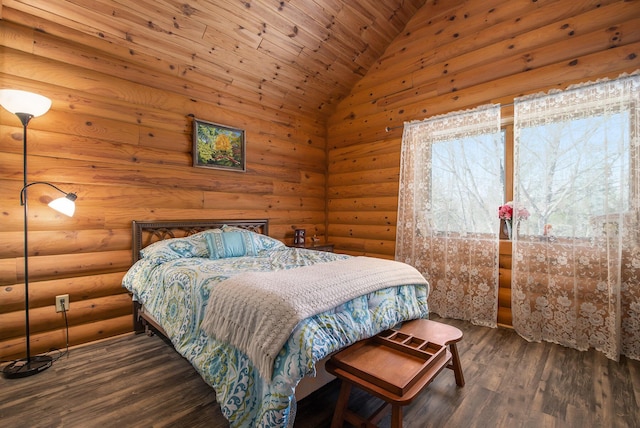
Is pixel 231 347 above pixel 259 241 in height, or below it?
below

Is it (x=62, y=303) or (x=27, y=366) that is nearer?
(x=27, y=366)

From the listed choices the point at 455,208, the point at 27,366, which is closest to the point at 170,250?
the point at 27,366

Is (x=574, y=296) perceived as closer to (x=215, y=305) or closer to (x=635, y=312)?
(x=635, y=312)

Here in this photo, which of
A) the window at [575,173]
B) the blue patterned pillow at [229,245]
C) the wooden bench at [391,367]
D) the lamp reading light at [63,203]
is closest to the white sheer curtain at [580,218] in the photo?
the window at [575,173]

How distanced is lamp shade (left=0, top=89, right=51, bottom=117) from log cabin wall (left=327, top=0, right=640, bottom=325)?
3.33m

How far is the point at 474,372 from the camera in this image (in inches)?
84.9

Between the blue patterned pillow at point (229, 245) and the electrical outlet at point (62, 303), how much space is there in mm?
1180

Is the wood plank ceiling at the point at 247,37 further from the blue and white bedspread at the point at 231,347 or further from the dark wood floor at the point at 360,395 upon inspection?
the dark wood floor at the point at 360,395

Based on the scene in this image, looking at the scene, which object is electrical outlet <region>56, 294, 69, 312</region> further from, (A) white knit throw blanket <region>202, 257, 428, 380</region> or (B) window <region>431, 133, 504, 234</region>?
(B) window <region>431, 133, 504, 234</region>

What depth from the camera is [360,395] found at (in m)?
1.91

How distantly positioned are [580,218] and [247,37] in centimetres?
352

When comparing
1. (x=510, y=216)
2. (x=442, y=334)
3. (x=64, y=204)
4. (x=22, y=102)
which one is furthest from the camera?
(x=510, y=216)

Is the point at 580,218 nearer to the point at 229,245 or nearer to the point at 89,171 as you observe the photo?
the point at 229,245

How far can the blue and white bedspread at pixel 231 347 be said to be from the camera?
4.50ft
